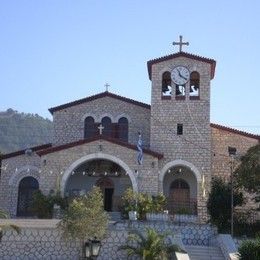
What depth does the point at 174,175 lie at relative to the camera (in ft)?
110

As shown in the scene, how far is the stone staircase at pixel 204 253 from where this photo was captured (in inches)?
797

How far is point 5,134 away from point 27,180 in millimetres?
80656

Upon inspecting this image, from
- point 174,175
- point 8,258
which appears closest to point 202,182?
point 174,175

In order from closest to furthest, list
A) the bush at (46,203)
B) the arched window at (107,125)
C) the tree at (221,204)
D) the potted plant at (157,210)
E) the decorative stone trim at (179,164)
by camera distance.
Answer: the tree at (221,204), the potted plant at (157,210), the bush at (46,203), the decorative stone trim at (179,164), the arched window at (107,125)

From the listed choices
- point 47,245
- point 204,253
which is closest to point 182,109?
point 204,253

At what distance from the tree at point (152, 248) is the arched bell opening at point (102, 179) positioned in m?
13.5

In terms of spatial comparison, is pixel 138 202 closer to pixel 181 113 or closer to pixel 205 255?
pixel 205 255

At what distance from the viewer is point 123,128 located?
35.3 meters

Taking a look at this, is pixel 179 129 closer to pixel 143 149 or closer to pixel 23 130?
pixel 143 149

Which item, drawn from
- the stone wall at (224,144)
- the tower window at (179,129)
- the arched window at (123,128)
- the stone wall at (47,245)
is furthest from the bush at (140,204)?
the arched window at (123,128)

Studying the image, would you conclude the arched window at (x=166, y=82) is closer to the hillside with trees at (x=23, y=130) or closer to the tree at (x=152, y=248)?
the tree at (x=152, y=248)

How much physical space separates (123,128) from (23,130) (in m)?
88.6

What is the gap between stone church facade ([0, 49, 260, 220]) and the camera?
3122cm

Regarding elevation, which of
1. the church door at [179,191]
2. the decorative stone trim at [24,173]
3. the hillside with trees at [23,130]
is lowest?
the church door at [179,191]
